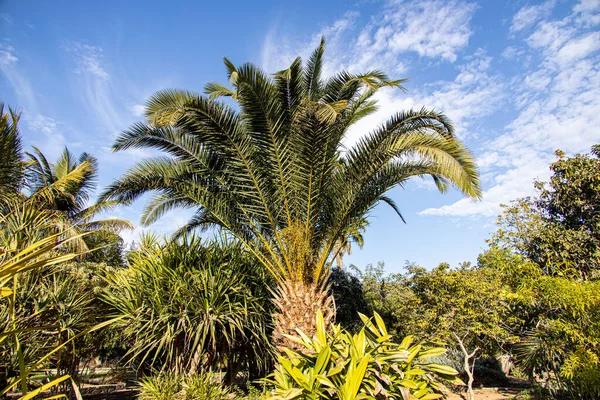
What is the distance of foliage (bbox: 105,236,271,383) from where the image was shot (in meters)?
7.93

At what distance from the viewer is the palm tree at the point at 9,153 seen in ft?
11.3

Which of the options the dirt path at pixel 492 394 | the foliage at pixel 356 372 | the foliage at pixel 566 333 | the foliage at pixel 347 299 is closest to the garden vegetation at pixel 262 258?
the foliage at pixel 566 333

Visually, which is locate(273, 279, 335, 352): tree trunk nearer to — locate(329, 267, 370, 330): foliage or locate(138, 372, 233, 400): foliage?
locate(138, 372, 233, 400): foliage

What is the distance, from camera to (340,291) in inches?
591

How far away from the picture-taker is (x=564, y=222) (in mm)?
15102

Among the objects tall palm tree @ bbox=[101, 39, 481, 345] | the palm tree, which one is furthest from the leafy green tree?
the palm tree

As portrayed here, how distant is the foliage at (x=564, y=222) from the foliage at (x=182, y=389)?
12.8m

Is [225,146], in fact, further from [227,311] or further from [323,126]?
[227,311]

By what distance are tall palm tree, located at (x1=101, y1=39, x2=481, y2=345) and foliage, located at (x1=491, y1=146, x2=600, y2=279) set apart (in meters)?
10.3

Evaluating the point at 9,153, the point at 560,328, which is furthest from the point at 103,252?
the point at 560,328

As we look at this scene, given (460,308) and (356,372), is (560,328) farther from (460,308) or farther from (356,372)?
(356,372)

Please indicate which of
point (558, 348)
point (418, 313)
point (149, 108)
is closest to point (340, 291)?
point (418, 313)

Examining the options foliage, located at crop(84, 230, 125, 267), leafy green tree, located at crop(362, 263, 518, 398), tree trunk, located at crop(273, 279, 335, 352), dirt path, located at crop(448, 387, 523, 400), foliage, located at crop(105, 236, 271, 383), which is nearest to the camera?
tree trunk, located at crop(273, 279, 335, 352)

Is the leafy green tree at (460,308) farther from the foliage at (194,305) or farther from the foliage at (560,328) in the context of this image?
the foliage at (194,305)
